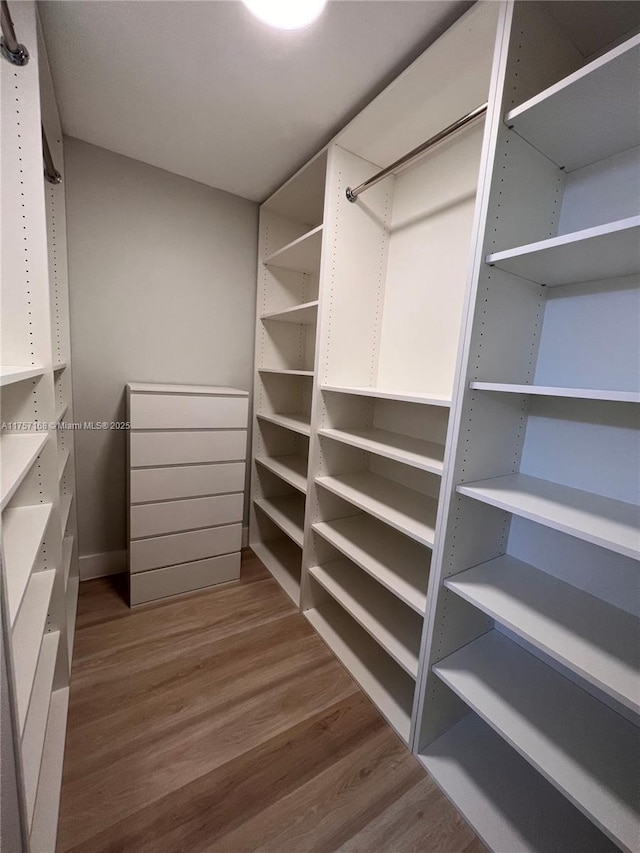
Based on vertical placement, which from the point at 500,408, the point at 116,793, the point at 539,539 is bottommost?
the point at 116,793

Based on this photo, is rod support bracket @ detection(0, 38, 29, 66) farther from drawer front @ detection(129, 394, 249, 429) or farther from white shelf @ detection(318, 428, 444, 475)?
white shelf @ detection(318, 428, 444, 475)

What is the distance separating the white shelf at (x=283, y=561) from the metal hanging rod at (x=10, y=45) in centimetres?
239

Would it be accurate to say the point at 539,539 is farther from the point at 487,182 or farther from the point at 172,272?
the point at 172,272

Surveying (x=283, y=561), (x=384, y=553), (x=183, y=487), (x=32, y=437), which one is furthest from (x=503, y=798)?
(x=32, y=437)

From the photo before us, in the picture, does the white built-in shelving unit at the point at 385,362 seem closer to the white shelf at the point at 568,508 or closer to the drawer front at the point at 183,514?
the white shelf at the point at 568,508

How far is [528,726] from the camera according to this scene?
3.15ft

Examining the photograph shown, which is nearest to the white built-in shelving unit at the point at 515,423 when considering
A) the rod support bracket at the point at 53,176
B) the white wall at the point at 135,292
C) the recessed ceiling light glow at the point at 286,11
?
the recessed ceiling light glow at the point at 286,11

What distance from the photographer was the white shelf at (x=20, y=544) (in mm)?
736

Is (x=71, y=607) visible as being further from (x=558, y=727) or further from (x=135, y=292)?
(x=558, y=727)

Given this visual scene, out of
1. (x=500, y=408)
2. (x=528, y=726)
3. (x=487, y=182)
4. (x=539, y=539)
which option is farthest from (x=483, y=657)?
(x=487, y=182)

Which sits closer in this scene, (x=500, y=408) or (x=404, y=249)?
(x=500, y=408)

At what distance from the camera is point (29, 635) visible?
3.04 ft

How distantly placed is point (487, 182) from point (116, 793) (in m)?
2.12

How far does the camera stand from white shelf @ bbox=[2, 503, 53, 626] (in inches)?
29.0
